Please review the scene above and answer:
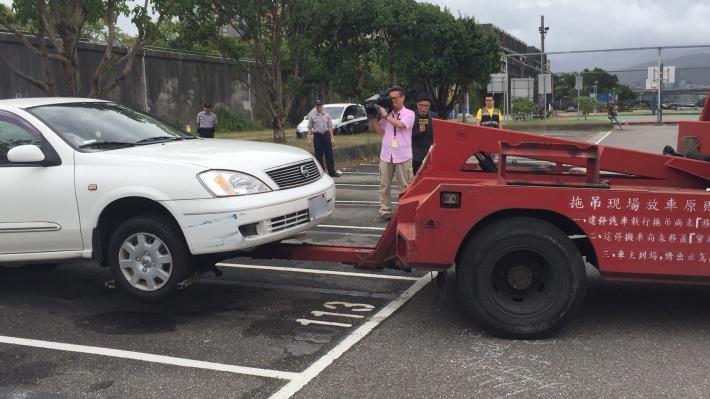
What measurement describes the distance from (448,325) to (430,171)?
110 centimetres

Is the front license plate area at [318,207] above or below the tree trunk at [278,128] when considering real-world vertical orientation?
below

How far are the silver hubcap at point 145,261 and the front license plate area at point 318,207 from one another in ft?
3.75

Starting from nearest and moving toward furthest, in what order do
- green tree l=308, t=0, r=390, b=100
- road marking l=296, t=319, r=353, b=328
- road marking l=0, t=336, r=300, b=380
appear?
road marking l=0, t=336, r=300, b=380 < road marking l=296, t=319, r=353, b=328 < green tree l=308, t=0, r=390, b=100

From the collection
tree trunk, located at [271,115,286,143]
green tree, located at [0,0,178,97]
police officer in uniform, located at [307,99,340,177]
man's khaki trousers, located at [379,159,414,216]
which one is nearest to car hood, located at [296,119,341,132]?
tree trunk, located at [271,115,286,143]

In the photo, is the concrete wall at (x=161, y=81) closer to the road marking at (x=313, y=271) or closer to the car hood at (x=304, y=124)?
the car hood at (x=304, y=124)

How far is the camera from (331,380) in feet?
12.6

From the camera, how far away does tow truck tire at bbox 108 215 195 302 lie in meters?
4.84

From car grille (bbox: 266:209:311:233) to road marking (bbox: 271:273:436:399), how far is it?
3.02ft

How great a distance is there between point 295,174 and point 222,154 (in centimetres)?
60

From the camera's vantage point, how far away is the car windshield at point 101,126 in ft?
17.4

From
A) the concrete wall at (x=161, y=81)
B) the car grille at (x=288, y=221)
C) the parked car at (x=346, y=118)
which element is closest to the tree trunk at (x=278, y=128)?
the concrete wall at (x=161, y=81)

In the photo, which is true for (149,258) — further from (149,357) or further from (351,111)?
(351,111)

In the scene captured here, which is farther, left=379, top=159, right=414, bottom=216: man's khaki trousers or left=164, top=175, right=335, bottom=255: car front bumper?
left=379, top=159, right=414, bottom=216: man's khaki trousers

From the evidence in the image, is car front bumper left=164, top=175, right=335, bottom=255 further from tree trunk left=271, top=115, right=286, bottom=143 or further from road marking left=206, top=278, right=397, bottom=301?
tree trunk left=271, top=115, right=286, bottom=143
